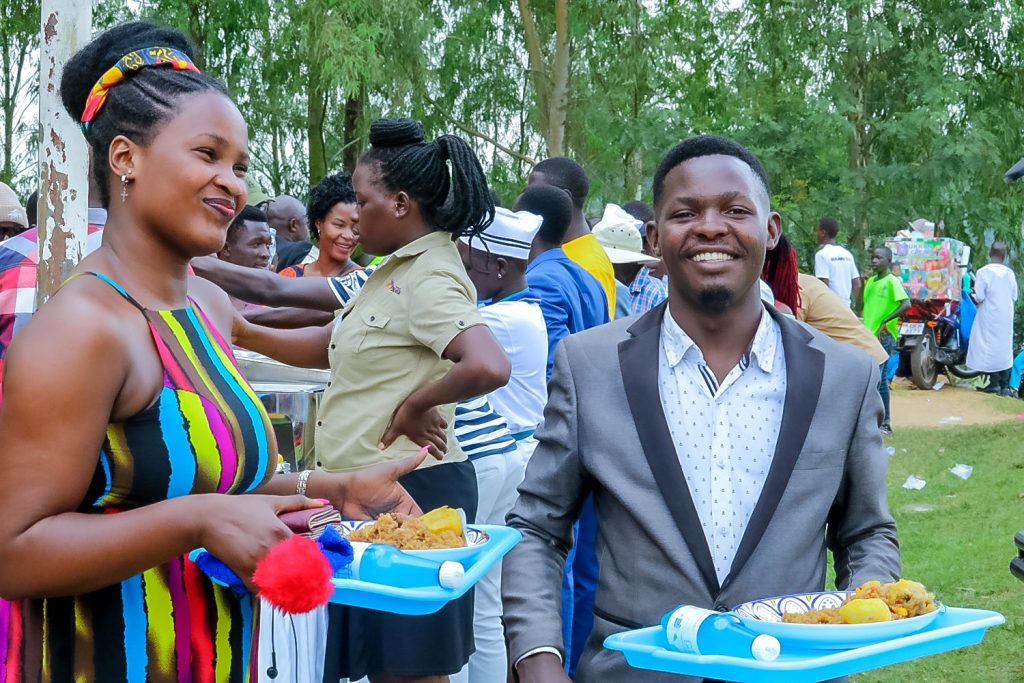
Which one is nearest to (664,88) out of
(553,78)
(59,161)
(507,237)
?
(553,78)

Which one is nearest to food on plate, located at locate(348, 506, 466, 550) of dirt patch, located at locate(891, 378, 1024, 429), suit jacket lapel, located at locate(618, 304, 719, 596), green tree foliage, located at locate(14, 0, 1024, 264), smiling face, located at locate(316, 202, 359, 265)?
suit jacket lapel, located at locate(618, 304, 719, 596)

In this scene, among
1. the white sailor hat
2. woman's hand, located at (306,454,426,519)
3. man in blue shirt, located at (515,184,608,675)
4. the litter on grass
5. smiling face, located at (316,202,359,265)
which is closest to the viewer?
woman's hand, located at (306,454,426,519)

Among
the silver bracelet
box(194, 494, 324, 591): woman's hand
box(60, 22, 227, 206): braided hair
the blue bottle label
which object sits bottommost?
the blue bottle label

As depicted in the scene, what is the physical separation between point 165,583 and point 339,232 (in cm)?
437

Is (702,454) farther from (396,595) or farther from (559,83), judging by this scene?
(559,83)

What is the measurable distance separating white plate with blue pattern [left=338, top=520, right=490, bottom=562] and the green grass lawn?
3.85 metres

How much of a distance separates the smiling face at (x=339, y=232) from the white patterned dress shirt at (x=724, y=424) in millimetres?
4025

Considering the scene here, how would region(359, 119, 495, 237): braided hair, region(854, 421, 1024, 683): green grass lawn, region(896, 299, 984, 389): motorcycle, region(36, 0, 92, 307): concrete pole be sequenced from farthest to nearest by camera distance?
region(896, 299, 984, 389): motorcycle → region(854, 421, 1024, 683): green grass lawn → region(359, 119, 495, 237): braided hair → region(36, 0, 92, 307): concrete pole

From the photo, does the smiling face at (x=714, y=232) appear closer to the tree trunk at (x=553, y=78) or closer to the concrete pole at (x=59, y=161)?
the concrete pole at (x=59, y=161)

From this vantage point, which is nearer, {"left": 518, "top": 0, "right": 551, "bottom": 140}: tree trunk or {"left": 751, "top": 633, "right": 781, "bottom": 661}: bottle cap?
{"left": 751, "top": 633, "right": 781, "bottom": 661}: bottle cap

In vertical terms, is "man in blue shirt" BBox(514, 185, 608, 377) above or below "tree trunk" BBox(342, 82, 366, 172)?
below

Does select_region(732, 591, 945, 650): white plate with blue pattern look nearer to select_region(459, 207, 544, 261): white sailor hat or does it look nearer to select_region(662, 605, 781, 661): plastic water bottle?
Answer: select_region(662, 605, 781, 661): plastic water bottle

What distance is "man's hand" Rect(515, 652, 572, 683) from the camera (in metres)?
2.32

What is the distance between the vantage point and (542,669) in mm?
2338
